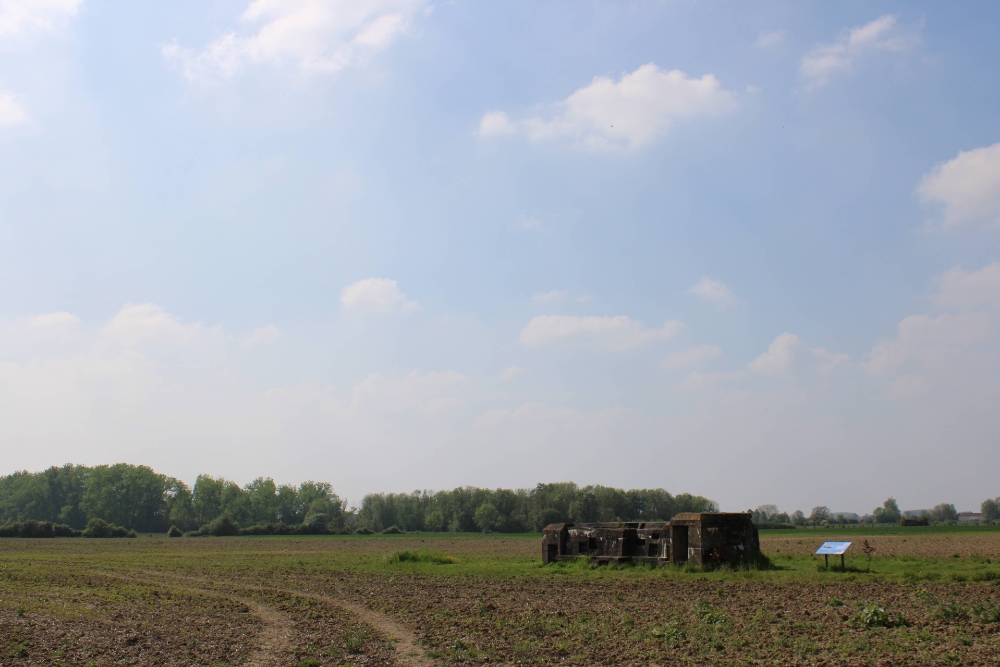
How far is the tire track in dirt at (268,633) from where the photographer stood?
48.0 ft

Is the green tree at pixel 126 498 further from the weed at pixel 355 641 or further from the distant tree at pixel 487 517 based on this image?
the weed at pixel 355 641

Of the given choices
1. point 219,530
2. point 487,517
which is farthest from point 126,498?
point 487,517

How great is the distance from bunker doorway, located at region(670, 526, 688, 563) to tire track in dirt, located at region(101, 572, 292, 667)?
1661cm

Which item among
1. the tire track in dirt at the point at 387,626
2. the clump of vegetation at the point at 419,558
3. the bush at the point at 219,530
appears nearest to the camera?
the tire track in dirt at the point at 387,626

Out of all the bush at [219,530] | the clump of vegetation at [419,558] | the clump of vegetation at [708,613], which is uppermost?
the clump of vegetation at [708,613]

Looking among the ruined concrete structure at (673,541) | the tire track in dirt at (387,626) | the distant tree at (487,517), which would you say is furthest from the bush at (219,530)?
the tire track in dirt at (387,626)

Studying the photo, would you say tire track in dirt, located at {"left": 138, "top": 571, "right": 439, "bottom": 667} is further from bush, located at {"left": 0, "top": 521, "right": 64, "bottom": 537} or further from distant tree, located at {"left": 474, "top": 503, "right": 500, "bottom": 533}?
distant tree, located at {"left": 474, "top": 503, "right": 500, "bottom": 533}

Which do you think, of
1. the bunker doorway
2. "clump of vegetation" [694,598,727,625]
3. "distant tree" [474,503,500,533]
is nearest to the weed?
"clump of vegetation" [694,598,727,625]

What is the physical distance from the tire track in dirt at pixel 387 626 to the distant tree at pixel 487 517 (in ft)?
326

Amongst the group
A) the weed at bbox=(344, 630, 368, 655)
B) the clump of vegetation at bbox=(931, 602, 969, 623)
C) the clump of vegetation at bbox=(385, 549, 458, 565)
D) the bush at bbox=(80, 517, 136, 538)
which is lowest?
the bush at bbox=(80, 517, 136, 538)

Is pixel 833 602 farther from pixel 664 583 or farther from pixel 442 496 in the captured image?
pixel 442 496

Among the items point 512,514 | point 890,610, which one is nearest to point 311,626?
point 890,610

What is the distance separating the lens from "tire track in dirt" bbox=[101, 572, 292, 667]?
14.6 meters

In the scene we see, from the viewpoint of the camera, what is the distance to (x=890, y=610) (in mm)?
16469
